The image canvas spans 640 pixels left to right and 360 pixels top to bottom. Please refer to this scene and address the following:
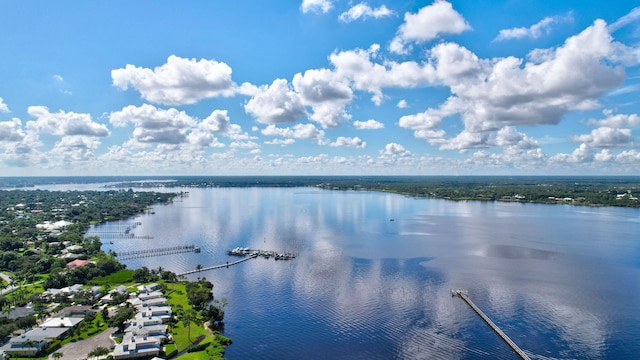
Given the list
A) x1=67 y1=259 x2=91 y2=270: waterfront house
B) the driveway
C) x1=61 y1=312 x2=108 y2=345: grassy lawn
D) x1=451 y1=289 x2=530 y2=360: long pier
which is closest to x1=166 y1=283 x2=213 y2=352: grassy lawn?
the driveway

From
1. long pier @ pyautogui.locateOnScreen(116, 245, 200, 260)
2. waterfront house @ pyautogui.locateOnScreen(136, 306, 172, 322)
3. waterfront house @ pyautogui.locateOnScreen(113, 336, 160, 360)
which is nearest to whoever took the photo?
waterfront house @ pyautogui.locateOnScreen(113, 336, 160, 360)

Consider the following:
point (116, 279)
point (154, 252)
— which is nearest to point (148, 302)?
point (116, 279)

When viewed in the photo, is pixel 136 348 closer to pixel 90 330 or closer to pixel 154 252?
pixel 90 330

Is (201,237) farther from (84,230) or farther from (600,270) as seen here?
(600,270)

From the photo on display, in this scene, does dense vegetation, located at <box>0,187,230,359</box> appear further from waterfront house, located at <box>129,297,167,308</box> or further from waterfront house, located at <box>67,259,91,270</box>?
waterfront house, located at <box>129,297,167,308</box>

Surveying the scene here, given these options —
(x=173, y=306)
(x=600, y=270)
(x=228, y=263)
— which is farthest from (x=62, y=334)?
(x=600, y=270)
